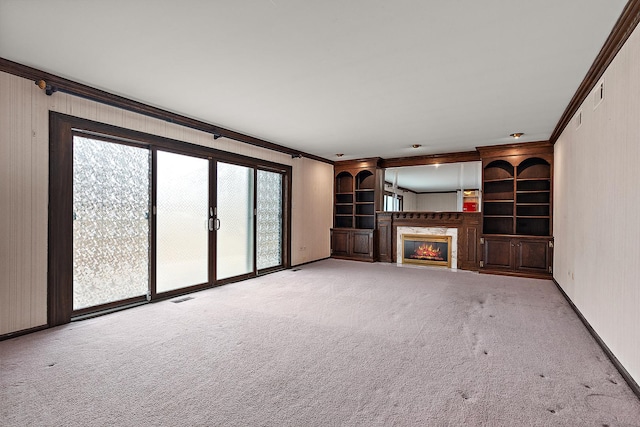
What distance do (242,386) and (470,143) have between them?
5.80 metres

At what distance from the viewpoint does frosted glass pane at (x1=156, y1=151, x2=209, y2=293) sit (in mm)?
4297

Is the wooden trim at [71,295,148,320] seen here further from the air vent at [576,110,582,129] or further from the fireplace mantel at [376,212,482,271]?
the air vent at [576,110,582,129]

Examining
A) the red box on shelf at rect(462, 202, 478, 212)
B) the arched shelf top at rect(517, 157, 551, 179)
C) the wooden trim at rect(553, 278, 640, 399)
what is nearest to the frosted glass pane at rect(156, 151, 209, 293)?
the wooden trim at rect(553, 278, 640, 399)

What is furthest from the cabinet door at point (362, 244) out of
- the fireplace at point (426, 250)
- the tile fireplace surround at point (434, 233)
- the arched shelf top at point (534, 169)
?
the arched shelf top at point (534, 169)

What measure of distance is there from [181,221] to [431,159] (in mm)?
5397

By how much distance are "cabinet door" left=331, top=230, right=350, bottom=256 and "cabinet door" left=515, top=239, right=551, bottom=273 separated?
12.2 feet

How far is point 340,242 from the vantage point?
8172 mm

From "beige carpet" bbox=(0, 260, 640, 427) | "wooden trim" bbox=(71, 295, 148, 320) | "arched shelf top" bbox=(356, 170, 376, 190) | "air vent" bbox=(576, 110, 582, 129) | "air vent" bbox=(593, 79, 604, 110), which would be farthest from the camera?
"arched shelf top" bbox=(356, 170, 376, 190)

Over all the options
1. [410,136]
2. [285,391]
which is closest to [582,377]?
[285,391]

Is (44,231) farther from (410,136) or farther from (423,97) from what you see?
(410,136)

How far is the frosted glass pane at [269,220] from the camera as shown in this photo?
5.97 meters

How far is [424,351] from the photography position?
8.70ft

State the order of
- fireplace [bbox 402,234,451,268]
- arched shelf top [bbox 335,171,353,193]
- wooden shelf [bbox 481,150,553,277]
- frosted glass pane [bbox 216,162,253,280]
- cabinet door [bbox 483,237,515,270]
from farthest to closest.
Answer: arched shelf top [bbox 335,171,353,193]
fireplace [bbox 402,234,451,268]
cabinet door [bbox 483,237,515,270]
wooden shelf [bbox 481,150,553,277]
frosted glass pane [bbox 216,162,253,280]

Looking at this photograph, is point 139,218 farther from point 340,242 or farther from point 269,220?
point 340,242
